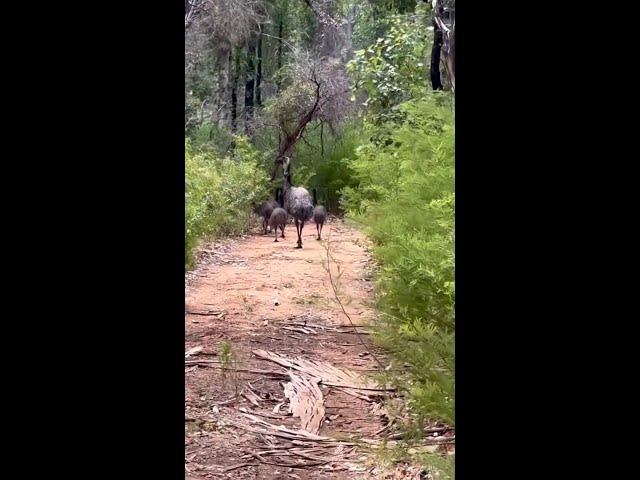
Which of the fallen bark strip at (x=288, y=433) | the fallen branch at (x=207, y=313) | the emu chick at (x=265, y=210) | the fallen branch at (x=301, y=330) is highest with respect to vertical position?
the emu chick at (x=265, y=210)

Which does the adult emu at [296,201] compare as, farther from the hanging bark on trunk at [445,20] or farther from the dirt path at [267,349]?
the hanging bark on trunk at [445,20]

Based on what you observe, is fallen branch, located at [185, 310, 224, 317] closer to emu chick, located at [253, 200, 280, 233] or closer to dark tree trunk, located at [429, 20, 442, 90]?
dark tree trunk, located at [429, 20, 442, 90]

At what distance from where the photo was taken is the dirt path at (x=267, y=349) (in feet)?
12.7

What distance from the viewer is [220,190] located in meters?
9.49

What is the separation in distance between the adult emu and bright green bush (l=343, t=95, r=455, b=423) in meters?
3.89

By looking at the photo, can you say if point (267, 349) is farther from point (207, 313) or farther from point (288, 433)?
point (288, 433)

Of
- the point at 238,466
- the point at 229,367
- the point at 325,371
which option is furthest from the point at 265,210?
the point at 238,466

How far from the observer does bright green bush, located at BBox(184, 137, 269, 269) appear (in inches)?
320

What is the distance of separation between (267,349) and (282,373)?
519 mm

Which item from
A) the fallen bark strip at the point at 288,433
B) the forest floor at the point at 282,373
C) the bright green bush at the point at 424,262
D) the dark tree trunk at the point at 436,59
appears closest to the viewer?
the bright green bush at the point at 424,262

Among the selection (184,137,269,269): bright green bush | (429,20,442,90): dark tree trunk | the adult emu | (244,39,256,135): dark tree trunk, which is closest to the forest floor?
(184,137,269,269): bright green bush

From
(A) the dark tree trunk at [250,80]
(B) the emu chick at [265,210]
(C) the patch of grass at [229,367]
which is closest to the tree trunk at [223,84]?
(A) the dark tree trunk at [250,80]

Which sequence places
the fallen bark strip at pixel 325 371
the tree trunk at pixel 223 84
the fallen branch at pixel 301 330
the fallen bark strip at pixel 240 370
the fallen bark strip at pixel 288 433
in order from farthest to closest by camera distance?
1. the tree trunk at pixel 223 84
2. the fallen branch at pixel 301 330
3. the fallen bark strip at pixel 240 370
4. the fallen bark strip at pixel 325 371
5. the fallen bark strip at pixel 288 433
